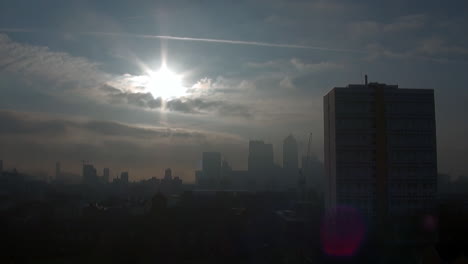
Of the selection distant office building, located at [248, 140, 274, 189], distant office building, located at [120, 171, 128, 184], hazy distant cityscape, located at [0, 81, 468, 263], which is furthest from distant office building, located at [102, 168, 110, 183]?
hazy distant cityscape, located at [0, 81, 468, 263]

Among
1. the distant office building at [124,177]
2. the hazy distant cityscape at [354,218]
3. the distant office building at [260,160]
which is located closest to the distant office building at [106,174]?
the distant office building at [124,177]

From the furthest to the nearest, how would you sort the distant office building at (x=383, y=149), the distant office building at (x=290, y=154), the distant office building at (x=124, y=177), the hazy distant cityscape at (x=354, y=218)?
1. the distant office building at (x=124, y=177)
2. the distant office building at (x=290, y=154)
3. the distant office building at (x=383, y=149)
4. the hazy distant cityscape at (x=354, y=218)

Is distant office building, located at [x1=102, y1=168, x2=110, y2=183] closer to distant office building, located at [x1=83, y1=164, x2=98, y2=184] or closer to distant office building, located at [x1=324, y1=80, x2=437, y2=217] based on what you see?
distant office building, located at [x1=83, y1=164, x2=98, y2=184]

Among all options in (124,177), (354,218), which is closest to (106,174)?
(124,177)

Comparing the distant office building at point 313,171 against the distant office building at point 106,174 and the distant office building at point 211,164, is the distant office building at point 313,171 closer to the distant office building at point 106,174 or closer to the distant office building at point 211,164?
the distant office building at point 211,164

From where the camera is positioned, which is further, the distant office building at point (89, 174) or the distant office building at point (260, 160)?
the distant office building at point (89, 174)

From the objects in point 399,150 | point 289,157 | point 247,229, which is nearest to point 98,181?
point 289,157

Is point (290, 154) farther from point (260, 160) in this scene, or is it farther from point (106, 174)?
point (106, 174)
